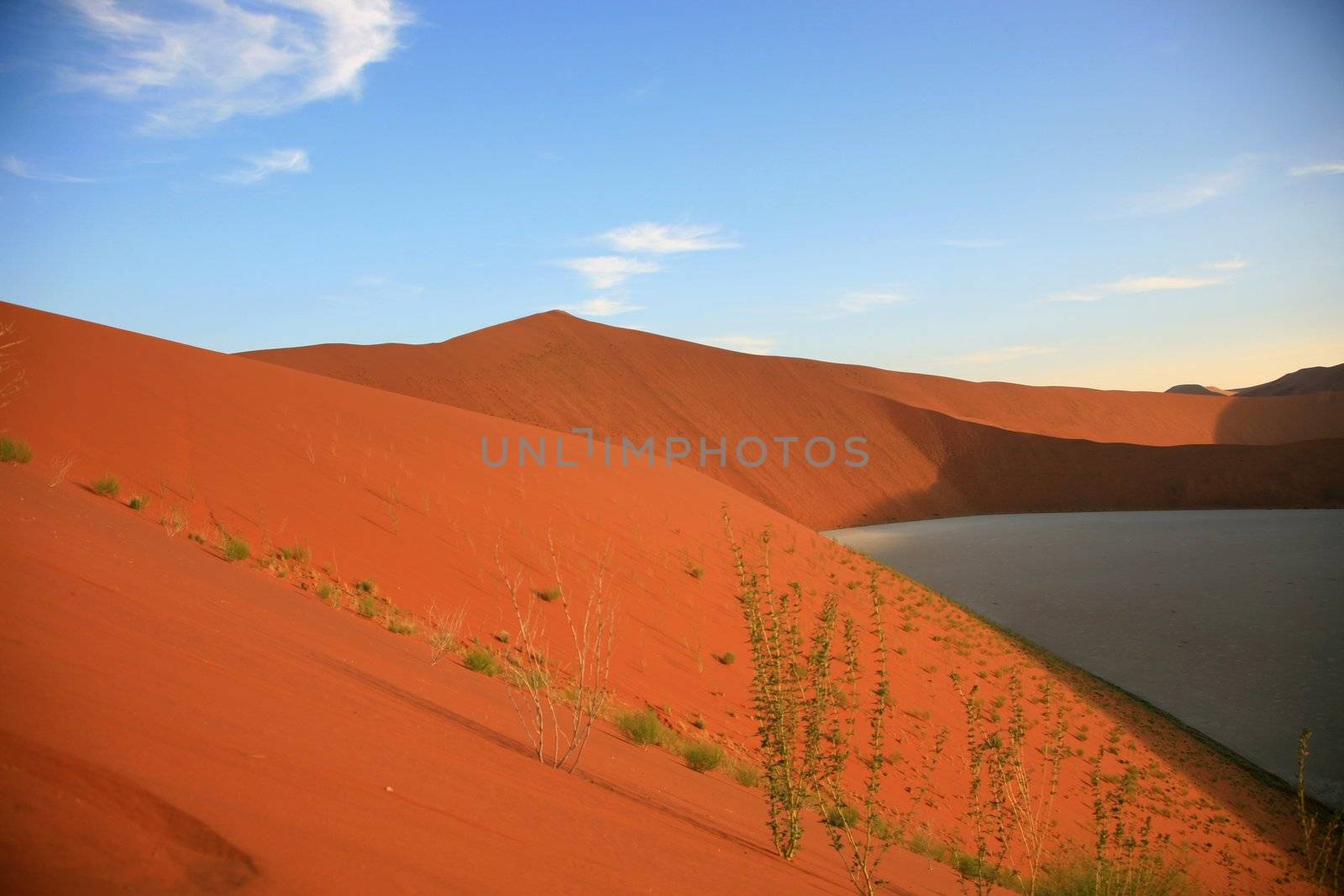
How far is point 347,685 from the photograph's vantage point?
4.24 m

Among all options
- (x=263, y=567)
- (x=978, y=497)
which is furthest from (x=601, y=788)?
(x=978, y=497)

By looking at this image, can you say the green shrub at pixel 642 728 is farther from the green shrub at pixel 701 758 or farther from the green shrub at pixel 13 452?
the green shrub at pixel 13 452

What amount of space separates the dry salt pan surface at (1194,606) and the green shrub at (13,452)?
56.8 feet

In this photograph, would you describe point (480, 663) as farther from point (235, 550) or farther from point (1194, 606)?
point (1194, 606)

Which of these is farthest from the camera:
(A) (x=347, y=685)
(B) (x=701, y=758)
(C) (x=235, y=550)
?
(C) (x=235, y=550)

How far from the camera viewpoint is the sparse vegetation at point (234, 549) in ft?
24.9

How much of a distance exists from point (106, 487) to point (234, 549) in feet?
6.46

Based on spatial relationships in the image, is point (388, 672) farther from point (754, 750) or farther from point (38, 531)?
point (754, 750)

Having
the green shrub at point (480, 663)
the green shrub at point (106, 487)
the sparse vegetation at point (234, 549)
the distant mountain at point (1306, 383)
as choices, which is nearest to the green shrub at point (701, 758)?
the green shrub at point (480, 663)

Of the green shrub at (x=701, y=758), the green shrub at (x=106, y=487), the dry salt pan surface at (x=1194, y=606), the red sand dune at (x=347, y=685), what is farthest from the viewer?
the dry salt pan surface at (x=1194, y=606)

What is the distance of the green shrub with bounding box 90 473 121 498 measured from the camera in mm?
8398

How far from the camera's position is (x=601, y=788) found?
4207mm

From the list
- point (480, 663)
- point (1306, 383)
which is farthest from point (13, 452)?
point (1306, 383)

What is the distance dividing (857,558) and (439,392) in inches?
1241
